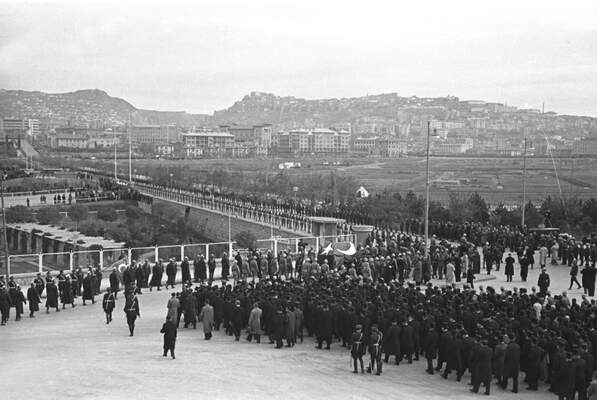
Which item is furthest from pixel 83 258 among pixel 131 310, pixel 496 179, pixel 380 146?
pixel 380 146

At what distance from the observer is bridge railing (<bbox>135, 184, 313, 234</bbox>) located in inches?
1608

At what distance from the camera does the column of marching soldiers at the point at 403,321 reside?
12.7m

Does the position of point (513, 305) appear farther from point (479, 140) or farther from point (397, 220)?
point (479, 140)

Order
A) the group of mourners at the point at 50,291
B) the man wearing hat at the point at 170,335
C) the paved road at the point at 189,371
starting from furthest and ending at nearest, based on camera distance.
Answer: the group of mourners at the point at 50,291
the man wearing hat at the point at 170,335
the paved road at the point at 189,371

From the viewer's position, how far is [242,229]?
158 ft

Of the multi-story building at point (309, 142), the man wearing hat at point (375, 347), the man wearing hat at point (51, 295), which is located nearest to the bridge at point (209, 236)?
the man wearing hat at point (51, 295)

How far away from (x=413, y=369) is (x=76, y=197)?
180ft

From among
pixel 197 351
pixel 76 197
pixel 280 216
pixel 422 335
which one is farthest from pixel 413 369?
pixel 76 197

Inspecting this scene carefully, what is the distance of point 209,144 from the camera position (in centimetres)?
17825

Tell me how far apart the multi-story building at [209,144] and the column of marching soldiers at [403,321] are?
150782 millimetres

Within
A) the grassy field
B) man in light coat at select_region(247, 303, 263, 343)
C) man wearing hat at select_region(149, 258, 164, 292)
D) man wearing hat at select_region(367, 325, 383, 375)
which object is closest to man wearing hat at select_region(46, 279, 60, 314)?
man wearing hat at select_region(149, 258, 164, 292)

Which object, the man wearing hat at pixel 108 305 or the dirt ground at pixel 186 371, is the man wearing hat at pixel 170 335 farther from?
the man wearing hat at pixel 108 305

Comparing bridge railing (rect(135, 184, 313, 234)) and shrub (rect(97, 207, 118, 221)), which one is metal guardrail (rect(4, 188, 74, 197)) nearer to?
shrub (rect(97, 207, 118, 221))

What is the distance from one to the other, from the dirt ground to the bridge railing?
21940 millimetres
